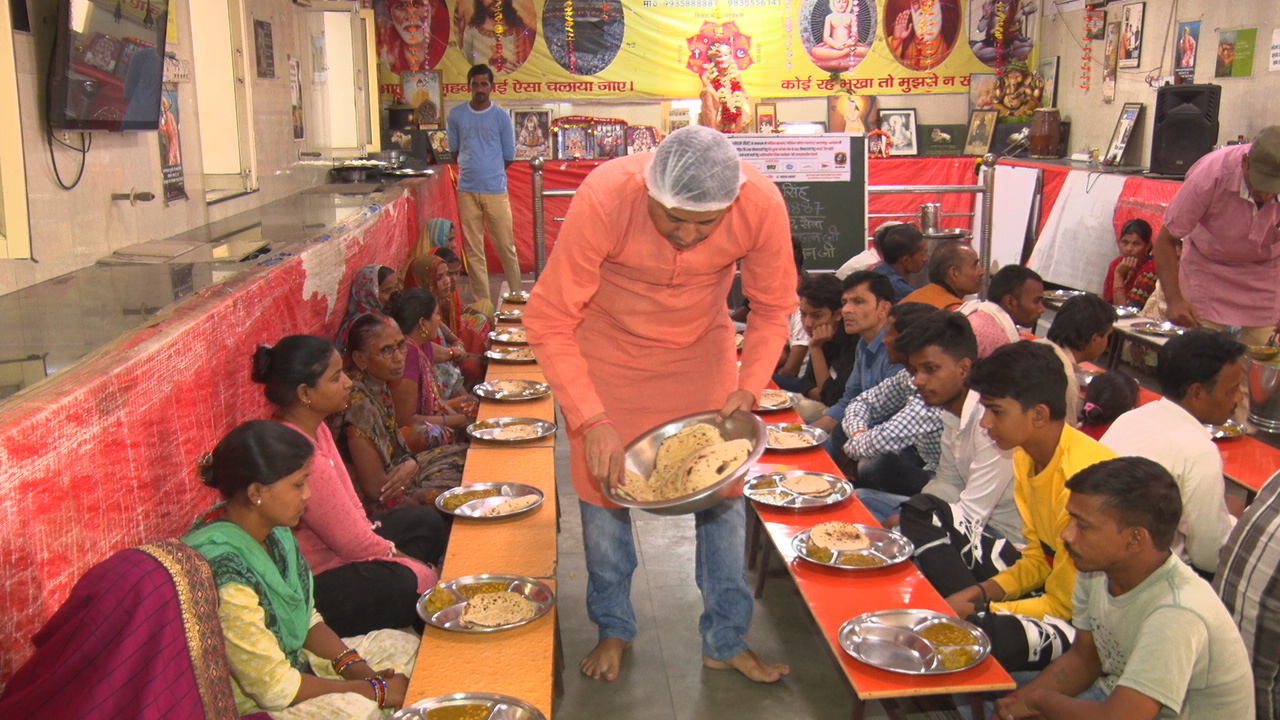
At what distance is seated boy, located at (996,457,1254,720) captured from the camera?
2068mm

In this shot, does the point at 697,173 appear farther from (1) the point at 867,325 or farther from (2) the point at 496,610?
(1) the point at 867,325

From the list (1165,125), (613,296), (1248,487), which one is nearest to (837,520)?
(613,296)

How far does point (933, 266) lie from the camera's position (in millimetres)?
4902

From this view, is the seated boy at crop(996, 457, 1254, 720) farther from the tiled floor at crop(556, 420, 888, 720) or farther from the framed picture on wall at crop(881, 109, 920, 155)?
the framed picture on wall at crop(881, 109, 920, 155)

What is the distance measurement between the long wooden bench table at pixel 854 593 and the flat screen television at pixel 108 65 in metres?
2.73

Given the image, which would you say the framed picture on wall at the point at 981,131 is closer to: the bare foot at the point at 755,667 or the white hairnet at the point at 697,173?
the bare foot at the point at 755,667

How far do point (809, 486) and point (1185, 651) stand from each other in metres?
1.34

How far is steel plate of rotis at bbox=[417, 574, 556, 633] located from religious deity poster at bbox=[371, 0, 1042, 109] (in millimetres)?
9995

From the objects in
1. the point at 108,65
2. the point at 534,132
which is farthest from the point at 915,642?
the point at 534,132

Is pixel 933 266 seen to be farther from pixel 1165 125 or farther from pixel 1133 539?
pixel 1165 125

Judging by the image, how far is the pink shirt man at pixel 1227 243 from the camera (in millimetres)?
4730

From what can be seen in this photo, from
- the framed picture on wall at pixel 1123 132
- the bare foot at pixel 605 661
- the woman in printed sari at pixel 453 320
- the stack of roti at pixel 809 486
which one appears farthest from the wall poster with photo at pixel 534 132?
the bare foot at pixel 605 661

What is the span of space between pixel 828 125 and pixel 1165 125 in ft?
15.3

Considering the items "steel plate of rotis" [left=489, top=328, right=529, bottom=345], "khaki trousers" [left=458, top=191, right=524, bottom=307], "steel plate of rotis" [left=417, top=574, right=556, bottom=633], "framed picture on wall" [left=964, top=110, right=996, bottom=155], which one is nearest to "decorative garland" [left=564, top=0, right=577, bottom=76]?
"khaki trousers" [left=458, top=191, right=524, bottom=307]
